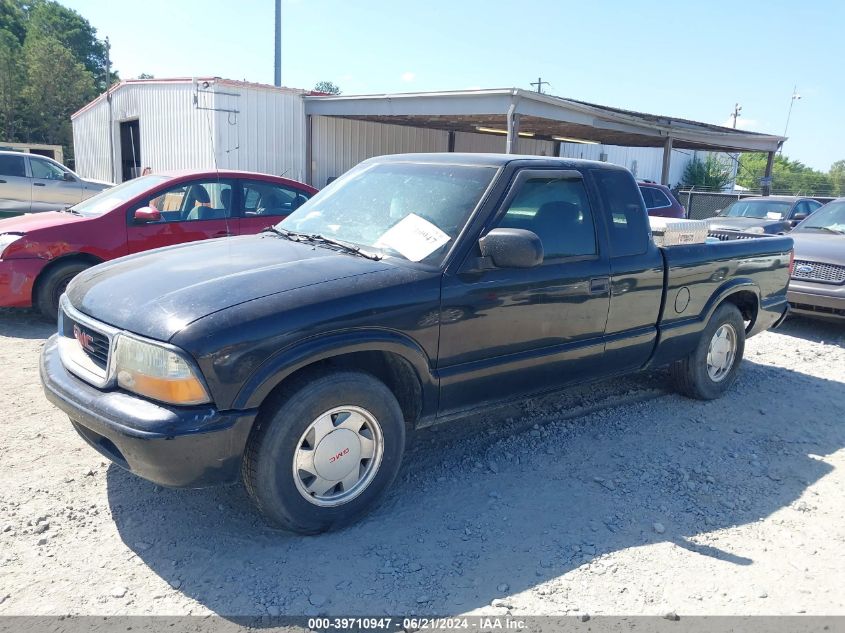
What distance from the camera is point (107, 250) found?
21.7 ft

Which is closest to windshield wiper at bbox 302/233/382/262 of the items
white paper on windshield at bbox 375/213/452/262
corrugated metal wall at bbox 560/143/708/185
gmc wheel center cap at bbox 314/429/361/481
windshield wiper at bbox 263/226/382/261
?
windshield wiper at bbox 263/226/382/261

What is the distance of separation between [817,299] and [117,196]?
810 centimetres

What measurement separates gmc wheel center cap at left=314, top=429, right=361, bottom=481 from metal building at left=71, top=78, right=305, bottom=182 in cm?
1097

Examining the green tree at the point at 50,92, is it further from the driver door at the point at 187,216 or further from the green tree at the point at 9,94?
the driver door at the point at 187,216

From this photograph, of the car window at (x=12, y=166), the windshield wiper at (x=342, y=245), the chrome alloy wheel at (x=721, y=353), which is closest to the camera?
the windshield wiper at (x=342, y=245)

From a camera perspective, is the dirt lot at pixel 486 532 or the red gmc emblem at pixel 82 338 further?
the red gmc emblem at pixel 82 338

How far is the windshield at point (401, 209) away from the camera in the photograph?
352 centimetres

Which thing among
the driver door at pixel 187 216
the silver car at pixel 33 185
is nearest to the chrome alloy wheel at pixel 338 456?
the driver door at pixel 187 216

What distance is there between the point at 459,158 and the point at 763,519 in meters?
2.69

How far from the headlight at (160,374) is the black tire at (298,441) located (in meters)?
0.33

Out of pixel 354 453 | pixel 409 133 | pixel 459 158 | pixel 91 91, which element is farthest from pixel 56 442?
pixel 91 91

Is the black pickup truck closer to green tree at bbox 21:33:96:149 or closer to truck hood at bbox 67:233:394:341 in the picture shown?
truck hood at bbox 67:233:394:341

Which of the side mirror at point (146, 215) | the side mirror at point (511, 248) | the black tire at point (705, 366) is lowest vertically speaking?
the black tire at point (705, 366)

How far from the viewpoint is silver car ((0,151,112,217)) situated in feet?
44.8
